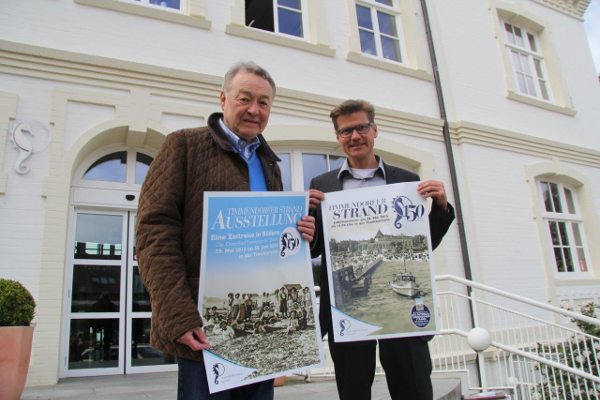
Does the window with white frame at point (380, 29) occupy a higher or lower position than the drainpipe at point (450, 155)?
higher

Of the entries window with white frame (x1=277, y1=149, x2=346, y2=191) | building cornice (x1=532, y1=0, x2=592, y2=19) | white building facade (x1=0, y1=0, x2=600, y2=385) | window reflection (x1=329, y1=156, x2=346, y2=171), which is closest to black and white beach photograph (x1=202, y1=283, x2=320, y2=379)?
white building facade (x1=0, y1=0, x2=600, y2=385)

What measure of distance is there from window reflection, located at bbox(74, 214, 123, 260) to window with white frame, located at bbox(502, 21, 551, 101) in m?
8.87

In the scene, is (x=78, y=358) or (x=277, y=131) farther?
(x=277, y=131)

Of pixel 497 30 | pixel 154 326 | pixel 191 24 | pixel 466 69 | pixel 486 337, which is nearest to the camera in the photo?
pixel 154 326

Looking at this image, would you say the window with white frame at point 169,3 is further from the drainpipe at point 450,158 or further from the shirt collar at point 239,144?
the shirt collar at point 239,144

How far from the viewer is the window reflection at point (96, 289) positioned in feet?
17.5

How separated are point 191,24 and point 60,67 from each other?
1877mm

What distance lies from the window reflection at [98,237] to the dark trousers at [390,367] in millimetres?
4571

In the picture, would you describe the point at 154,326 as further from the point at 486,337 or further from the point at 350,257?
the point at 486,337

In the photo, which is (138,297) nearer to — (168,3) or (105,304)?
(105,304)

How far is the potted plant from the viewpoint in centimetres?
324

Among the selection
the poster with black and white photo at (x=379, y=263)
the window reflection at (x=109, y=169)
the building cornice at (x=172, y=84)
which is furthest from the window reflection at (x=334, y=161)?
the poster with black and white photo at (x=379, y=263)

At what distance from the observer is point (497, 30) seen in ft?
30.5

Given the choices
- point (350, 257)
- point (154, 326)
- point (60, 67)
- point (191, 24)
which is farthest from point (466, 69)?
point (154, 326)
